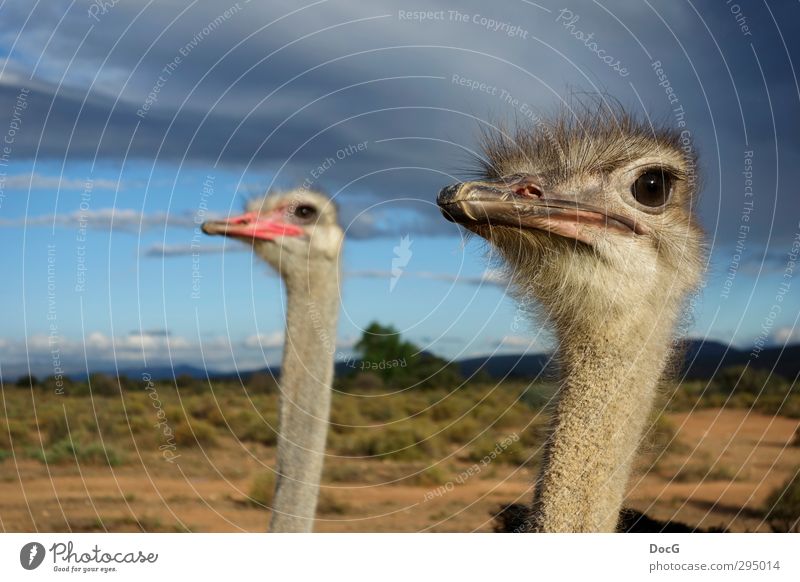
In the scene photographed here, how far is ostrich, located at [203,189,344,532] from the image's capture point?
4.41m

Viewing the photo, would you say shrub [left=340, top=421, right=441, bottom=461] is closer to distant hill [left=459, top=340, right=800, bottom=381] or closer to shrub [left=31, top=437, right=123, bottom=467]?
distant hill [left=459, top=340, right=800, bottom=381]

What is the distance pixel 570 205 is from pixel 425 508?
286 inches

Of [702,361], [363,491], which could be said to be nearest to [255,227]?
[702,361]

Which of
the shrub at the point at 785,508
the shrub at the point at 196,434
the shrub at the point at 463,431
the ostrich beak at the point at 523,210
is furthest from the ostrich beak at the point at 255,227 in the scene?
the shrub at the point at 463,431

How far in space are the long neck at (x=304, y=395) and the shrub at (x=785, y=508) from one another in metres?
3.93

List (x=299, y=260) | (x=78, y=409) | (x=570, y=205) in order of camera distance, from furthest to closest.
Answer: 1. (x=78, y=409)
2. (x=299, y=260)
3. (x=570, y=205)

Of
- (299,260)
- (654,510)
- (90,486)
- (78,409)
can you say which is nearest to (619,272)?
(299,260)

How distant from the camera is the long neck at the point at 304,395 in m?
4.36

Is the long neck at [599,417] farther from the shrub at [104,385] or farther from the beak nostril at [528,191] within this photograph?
the shrub at [104,385]

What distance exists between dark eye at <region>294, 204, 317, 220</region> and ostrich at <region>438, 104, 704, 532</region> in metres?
2.14
